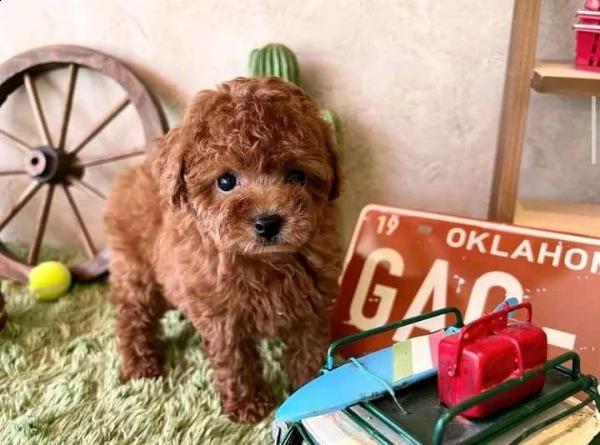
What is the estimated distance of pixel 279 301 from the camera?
50.3 inches

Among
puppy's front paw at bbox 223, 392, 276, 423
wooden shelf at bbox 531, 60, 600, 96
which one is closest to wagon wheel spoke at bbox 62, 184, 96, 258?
puppy's front paw at bbox 223, 392, 276, 423

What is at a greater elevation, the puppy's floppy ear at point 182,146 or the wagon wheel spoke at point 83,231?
the puppy's floppy ear at point 182,146

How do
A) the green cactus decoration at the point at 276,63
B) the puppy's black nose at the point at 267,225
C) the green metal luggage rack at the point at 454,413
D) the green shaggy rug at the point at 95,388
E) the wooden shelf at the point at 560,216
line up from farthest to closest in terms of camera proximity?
the green cactus decoration at the point at 276,63 < the wooden shelf at the point at 560,216 < the green shaggy rug at the point at 95,388 < the puppy's black nose at the point at 267,225 < the green metal luggage rack at the point at 454,413

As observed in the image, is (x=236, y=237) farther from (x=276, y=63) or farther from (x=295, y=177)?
(x=276, y=63)

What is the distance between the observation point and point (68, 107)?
6.06 feet

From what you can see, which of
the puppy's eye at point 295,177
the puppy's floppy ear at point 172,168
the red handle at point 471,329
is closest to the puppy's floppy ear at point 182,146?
the puppy's floppy ear at point 172,168

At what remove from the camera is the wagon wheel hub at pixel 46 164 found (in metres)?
1.86

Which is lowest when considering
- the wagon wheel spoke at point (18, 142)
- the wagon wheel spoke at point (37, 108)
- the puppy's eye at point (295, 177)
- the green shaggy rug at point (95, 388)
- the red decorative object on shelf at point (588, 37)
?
→ the green shaggy rug at point (95, 388)

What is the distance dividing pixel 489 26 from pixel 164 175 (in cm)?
90

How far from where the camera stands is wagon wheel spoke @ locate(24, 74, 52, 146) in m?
1.85

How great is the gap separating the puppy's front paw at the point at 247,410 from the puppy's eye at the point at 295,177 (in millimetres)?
495

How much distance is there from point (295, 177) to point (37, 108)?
1.04 m

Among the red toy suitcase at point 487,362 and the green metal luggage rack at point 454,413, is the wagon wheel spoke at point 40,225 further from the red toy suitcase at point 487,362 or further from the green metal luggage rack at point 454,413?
the red toy suitcase at point 487,362

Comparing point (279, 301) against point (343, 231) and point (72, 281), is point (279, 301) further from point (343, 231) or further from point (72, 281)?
point (72, 281)
